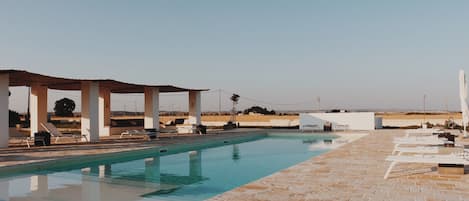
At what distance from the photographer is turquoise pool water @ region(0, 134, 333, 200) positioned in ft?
19.9

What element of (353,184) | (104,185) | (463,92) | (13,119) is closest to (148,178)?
(104,185)

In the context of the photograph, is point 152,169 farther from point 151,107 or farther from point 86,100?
point 151,107

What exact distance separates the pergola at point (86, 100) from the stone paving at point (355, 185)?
8311 millimetres

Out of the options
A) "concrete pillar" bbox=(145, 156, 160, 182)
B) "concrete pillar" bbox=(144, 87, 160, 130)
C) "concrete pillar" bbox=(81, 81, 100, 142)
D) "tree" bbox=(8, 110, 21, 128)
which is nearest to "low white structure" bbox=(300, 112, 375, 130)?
"concrete pillar" bbox=(144, 87, 160, 130)

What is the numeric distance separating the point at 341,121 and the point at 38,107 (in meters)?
15.5

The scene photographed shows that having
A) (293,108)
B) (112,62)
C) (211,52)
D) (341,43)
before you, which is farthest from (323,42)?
(293,108)

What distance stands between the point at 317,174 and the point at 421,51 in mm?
15185

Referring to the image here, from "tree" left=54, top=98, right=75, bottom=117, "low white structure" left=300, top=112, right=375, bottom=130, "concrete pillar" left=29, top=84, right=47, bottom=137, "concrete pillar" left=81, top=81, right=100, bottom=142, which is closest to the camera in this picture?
Answer: "concrete pillar" left=81, top=81, right=100, bottom=142

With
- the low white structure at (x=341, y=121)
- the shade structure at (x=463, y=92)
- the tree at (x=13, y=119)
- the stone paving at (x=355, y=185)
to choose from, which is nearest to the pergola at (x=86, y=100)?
the tree at (x=13, y=119)

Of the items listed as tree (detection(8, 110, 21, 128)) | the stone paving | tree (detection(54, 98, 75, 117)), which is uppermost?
tree (detection(54, 98, 75, 117))

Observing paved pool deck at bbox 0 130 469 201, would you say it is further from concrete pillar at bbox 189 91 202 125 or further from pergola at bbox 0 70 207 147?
concrete pillar at bbox 189 91 202 125

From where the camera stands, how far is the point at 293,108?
5716cm

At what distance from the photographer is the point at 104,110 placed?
17625mm

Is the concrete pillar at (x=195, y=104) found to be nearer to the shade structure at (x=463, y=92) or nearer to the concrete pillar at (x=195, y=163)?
the concrete pillar at (x=195, y=163)
